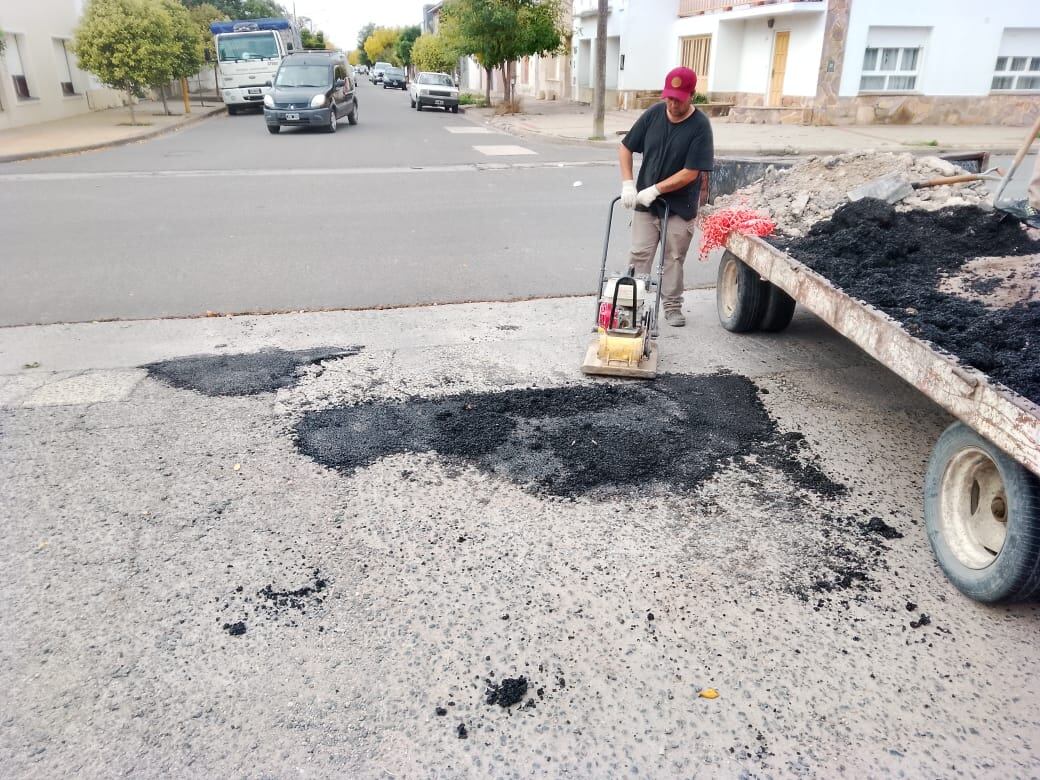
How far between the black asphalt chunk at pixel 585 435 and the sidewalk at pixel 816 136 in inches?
511

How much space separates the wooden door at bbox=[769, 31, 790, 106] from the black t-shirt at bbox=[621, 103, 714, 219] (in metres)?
20.2

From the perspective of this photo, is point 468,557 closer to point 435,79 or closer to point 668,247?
point 668,247

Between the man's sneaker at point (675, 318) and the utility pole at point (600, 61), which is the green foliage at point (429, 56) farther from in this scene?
the man's sneaker at point (675, 318)

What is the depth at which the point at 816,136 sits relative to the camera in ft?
64.2

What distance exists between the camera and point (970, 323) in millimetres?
3504

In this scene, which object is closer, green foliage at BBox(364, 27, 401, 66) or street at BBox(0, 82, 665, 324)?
street at BBox(0, 82, 665, 324)

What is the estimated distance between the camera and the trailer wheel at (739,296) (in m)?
5.76

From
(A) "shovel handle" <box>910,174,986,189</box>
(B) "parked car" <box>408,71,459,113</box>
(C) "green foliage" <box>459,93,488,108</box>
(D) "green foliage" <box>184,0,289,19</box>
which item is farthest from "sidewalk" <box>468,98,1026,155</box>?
(D) "green foliage" <box>184,0,289,19</box>

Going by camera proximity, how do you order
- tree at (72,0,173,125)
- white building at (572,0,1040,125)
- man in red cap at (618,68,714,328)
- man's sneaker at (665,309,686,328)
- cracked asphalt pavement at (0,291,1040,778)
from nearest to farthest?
cracked asphalt pavement at (0,291,1040,778) < man in red cap at (618,68,714,328) < man's sneaker at (665,309,686,328) < white building at (572,0,1040,125) < tree at (72,0,173,125)

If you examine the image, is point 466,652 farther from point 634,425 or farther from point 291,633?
point 634,425

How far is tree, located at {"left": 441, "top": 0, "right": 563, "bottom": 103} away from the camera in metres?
26.8

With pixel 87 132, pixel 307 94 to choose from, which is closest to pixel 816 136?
pixel 307 94

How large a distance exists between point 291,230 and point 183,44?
67.8ft

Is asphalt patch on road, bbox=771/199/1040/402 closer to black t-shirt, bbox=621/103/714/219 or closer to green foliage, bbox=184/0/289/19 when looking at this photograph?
black t-shirt, bbox=621/103/714/219
